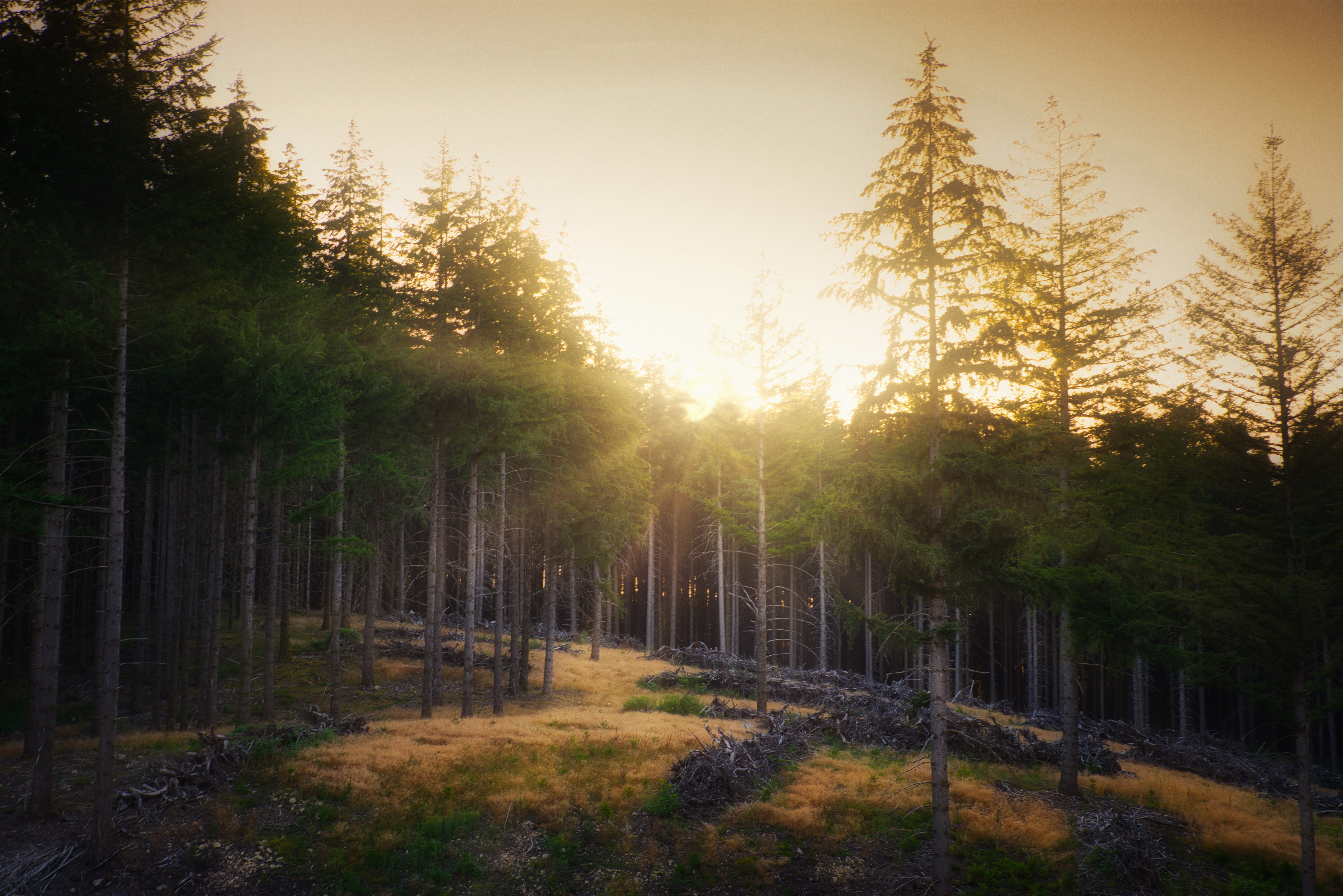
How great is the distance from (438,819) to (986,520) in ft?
37.8

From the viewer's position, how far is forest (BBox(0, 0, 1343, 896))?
32.2ft

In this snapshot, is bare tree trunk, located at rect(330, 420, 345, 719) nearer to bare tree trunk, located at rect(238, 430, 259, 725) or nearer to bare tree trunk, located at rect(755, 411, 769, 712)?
bare tree trunk, located at rect(238, 430, 259, 725)

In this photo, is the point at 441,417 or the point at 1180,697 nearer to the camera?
the point at 441,417

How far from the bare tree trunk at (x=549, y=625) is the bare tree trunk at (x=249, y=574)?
9.12 m

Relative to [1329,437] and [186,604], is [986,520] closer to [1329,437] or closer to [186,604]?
[1329,437]

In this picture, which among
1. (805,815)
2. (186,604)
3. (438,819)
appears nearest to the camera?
(438,819)

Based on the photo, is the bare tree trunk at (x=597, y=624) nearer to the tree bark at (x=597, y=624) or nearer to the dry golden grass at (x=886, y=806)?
the tree bark at (x=597, y=624)

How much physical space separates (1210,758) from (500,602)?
23940mm

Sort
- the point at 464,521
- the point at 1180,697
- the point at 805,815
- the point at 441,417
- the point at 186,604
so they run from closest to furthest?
1. the point at 805,815
2. the point at 441,417
3. the point at 186,604
4. the point at 1180,697
5. the point at 464,521

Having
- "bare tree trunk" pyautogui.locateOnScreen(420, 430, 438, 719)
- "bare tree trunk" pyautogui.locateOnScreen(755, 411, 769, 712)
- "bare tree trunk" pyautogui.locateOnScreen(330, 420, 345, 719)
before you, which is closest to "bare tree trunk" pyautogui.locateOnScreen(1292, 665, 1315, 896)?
"bare tree trunk" pyautogui.locateOnScreen(755, 411, 769, 712)

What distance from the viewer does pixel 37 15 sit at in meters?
9.96

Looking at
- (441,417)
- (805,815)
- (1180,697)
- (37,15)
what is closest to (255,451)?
(441,417)

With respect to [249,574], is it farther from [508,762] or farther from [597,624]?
[597,624]

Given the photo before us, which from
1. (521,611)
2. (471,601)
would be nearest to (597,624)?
(521,611)
